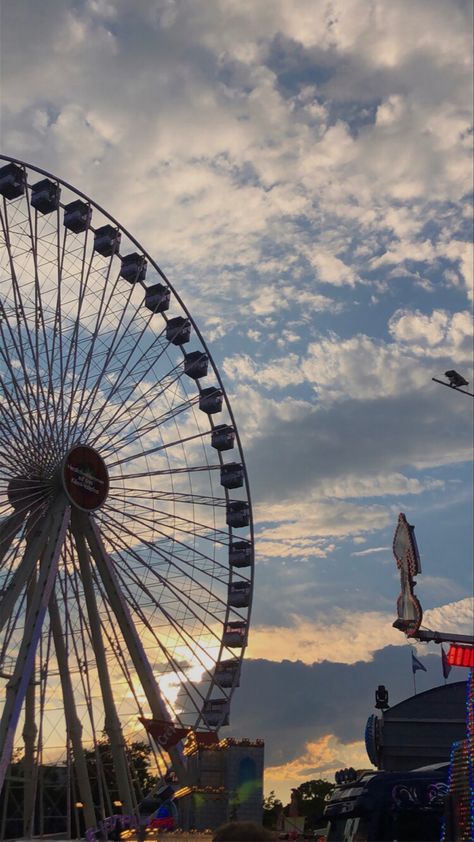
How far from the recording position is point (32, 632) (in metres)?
29.9

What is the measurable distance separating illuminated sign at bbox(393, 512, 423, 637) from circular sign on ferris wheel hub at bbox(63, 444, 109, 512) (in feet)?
46.7

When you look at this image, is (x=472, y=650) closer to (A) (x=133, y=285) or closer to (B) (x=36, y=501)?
(B) (x=36, y=501)

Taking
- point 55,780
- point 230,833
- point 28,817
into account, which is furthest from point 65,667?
point 230,833

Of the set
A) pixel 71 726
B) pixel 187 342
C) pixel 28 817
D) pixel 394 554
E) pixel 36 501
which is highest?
pixel 187 342

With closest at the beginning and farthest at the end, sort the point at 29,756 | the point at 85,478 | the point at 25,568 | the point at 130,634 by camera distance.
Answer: the point at 25,568 → the point at 130,634 → the point at 85,478 → the point at 29,756

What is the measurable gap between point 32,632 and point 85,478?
6.37 meters

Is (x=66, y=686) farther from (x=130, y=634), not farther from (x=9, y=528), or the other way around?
(x=9, y=528)

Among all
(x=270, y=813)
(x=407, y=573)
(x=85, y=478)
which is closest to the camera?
(x=407, y=573)

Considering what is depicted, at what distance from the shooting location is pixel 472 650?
15.5m

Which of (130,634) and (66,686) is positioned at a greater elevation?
(130,634)

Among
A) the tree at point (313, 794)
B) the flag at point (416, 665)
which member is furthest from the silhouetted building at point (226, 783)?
the tree at point (313, 794)

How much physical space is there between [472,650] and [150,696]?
20507 mm

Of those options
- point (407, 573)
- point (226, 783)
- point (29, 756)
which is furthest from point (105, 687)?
point (407, 573)

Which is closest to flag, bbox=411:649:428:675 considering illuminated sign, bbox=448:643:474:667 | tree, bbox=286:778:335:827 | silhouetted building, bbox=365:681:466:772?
silhouetted building, bbox=365:681:466:772
